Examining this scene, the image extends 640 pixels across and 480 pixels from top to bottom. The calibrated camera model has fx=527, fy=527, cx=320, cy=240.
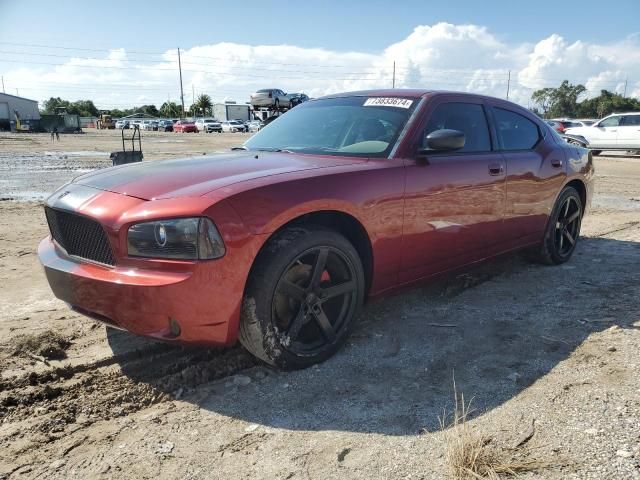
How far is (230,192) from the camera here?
8.77ft

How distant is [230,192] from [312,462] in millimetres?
1332

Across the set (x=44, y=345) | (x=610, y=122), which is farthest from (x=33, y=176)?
(x=610, y=122)

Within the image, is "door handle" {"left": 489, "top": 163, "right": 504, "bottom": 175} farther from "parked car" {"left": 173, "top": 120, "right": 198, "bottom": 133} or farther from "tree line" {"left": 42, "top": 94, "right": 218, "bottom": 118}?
"tree line" {"left": 42, "top": 94, "right": 218, "bottom": 118}

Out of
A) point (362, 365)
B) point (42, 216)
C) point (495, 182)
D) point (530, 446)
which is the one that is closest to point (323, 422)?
point (362, 365)

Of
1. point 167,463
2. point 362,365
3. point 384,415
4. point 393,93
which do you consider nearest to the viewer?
point 167,463

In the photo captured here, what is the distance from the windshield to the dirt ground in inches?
49.6

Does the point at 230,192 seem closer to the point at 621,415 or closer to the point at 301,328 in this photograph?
the point at 301,328

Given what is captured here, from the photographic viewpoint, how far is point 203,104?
113m

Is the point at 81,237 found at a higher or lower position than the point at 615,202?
higher

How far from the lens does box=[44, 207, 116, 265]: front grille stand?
271 cm

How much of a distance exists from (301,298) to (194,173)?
3.12 feet

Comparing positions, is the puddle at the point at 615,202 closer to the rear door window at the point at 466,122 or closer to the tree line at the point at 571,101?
the rear door window at the point at 466,122

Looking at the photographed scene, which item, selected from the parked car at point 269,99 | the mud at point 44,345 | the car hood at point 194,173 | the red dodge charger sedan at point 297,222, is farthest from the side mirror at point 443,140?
the parked car at point 269,99

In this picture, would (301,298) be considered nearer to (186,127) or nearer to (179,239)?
(179,239)
